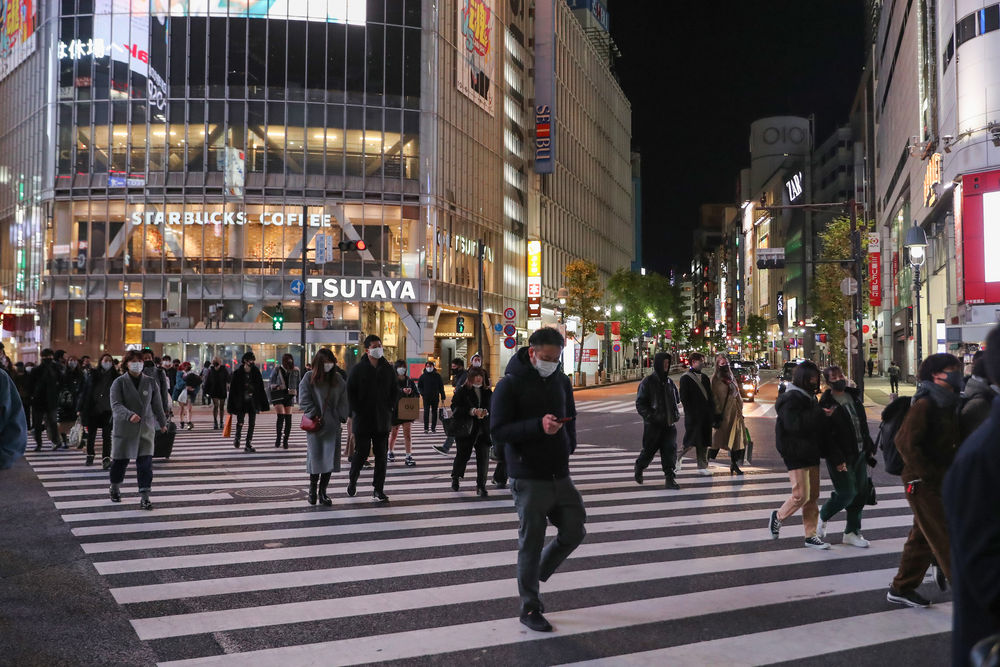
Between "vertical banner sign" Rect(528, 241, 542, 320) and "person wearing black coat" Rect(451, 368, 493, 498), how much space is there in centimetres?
4530

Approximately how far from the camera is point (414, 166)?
4631 cm

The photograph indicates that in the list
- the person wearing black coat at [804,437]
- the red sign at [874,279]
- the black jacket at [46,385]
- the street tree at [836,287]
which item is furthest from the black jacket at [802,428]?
the street tree at [836,287]

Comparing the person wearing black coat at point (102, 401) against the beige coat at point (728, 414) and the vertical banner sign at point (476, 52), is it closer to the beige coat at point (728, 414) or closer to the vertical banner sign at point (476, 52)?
the beige coat at point (728, 414)

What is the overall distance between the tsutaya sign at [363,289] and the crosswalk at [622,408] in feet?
42.1

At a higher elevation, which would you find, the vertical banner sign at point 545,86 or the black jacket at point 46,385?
the vertical banner sign at point 545,86

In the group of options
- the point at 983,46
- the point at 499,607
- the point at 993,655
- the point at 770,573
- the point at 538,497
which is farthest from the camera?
the point at 983,46

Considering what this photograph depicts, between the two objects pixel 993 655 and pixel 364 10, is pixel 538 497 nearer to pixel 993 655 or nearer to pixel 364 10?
pixel 993 655

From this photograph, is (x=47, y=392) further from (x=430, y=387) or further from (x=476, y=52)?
(x=476, y=52)

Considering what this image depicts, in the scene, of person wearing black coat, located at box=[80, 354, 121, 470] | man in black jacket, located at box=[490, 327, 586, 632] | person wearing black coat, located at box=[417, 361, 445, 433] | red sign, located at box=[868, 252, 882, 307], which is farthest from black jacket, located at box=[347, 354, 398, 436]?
red sign, located at box=[868, 252, 882, 307]

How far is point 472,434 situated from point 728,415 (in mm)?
4124

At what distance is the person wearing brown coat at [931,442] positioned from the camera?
18.7 feet

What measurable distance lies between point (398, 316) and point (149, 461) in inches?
1440

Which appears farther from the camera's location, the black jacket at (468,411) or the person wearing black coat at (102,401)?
the person wearing black coat at (102,401)

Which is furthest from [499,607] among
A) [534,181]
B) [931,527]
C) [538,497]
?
[534,181]
